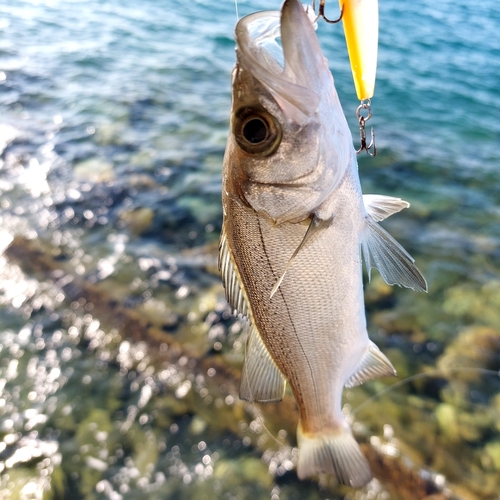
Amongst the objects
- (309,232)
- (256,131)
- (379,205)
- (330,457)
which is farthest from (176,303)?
(256,131)

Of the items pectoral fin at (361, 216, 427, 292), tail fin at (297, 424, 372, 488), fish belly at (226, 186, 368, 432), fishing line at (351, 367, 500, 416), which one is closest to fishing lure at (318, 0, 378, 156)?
pectoral fin at (361, 216, 427, 292)

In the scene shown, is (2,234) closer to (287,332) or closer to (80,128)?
(80,128)

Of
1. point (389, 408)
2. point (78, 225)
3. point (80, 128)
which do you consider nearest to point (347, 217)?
point (389, 408)

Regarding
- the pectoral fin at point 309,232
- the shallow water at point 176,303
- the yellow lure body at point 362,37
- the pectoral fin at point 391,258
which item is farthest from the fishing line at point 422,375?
the yellow lure body at point 362,37

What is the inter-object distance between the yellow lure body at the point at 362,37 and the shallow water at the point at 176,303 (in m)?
2.32

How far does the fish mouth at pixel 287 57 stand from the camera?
1.32 m

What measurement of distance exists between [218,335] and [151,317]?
636mm

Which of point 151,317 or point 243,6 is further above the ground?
point 243,6

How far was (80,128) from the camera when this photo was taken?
684cm

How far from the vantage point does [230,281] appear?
1.81 meters

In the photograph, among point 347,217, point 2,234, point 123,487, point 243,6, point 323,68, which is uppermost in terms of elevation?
point 323,68

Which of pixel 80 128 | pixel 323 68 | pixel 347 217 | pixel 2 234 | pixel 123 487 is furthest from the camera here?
pixel 80 128

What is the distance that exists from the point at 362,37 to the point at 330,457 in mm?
1833

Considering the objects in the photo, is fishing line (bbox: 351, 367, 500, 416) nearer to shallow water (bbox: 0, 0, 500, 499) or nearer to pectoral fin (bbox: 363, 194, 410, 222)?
shallow water (bbox: 0, 0, 500, 499)
